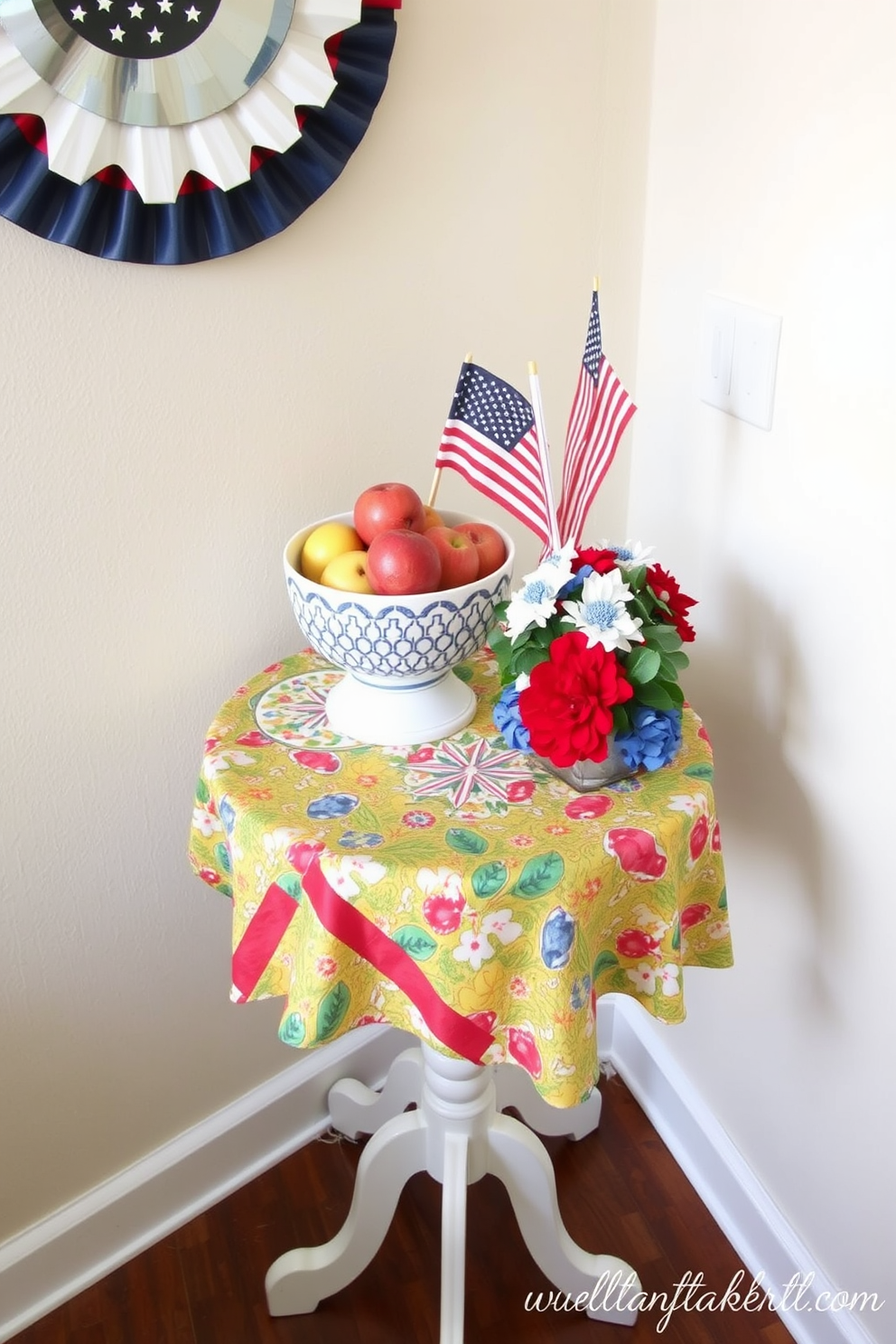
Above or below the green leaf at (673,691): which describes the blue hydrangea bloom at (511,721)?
below

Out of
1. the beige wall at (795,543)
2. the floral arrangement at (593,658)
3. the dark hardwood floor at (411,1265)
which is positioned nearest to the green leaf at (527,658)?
the floral arrangement at (593,658)

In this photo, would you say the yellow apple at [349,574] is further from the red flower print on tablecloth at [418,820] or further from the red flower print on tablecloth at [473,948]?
the red flower print on tablecloth at [473,948]

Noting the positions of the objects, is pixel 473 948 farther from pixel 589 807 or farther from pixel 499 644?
pixel 499 644

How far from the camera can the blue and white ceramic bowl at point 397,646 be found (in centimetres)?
99

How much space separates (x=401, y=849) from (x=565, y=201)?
0.80 meters

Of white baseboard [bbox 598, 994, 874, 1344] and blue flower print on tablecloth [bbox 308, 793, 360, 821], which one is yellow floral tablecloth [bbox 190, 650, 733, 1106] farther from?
white baseboard [bbox 598, 994, 874, 1344]

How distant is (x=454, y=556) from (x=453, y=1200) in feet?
2.29

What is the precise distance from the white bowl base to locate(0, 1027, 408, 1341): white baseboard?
2.12 feet

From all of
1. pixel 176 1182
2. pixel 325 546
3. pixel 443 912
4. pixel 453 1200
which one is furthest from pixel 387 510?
pixel 176 1182

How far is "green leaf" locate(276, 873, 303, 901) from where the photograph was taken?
3.08 feet

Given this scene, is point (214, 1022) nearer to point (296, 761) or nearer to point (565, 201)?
point (296, 761)

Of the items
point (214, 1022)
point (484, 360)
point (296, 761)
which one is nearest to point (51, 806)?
point (296, 761)

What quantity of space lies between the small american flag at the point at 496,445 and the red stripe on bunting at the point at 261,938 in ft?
1.39

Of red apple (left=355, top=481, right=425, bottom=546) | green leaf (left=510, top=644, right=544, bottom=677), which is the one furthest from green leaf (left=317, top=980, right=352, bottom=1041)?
red apple (left=355, top=481, right=425, bottom=546)
